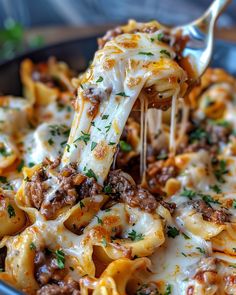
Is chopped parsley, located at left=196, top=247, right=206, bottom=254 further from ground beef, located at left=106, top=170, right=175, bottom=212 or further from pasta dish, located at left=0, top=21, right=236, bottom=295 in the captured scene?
ground beef, located at left=106, top=170, right=175, bottom=212

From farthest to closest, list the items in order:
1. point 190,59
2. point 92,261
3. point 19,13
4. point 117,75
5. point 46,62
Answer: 1. point 19,13
2. point 46,62
3. point 190,59
4. point 117,75
5. point 92,261

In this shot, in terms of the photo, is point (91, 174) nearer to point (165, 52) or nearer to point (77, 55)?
point (165, 52)

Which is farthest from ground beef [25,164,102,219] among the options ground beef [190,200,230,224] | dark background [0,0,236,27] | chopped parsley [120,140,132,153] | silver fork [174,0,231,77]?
dark background [0,0,236,27]

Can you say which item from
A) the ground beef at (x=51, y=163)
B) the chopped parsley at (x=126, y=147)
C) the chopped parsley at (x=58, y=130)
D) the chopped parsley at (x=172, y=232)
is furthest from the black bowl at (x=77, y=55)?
the chopped parsley at (x=172, y=232)

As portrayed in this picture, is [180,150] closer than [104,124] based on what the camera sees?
No

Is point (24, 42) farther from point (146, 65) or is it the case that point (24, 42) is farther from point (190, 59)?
point (146, 65)

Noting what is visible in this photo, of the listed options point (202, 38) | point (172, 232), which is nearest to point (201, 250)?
point (172, 232)

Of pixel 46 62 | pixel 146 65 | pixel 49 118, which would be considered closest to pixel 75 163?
pixel 146 65
